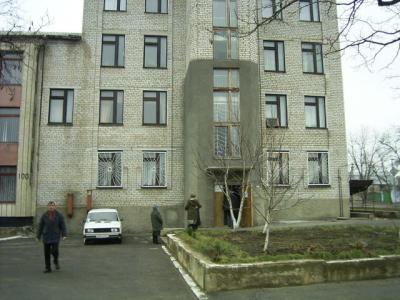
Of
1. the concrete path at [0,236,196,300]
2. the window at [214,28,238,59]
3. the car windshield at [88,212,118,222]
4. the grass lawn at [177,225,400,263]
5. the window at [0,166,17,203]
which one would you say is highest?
the window at [214,28,238,59]

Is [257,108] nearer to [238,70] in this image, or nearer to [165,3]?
[238,70]

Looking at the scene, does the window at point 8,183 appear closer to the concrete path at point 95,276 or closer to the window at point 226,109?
the concrete path at point 95,276

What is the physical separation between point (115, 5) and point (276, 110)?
38.0 ft

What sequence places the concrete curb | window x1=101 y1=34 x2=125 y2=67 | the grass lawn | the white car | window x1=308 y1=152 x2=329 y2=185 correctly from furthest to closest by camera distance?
window x1=101 y1=34 x2=125 y2=67 < window x1=308 y1=152 x2=329 y2=185 < the white car < the grass lawn < the concrete curb

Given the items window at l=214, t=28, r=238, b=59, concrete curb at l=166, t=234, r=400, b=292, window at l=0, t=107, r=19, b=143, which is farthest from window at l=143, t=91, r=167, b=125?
concrete curb at l=166, t=234, r=400, b=292

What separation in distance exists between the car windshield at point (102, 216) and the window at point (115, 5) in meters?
12.8

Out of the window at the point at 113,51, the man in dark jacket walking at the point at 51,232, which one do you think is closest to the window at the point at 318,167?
the window at the point at 113,51

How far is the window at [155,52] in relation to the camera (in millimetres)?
27556

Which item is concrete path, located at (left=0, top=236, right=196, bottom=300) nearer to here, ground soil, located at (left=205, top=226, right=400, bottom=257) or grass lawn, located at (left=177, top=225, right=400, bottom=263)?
grass lawn, located at (left=177, top=225, right=400, bottom=263)

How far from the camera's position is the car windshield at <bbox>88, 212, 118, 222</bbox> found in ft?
71.1

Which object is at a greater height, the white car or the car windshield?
the car windshield

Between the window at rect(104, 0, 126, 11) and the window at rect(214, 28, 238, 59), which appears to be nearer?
the window at rect(214, 28, 238, 59)

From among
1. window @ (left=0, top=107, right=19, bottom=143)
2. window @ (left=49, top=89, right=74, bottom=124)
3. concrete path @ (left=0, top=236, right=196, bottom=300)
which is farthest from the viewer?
window @ (left=49, top=89, right=74, bottom=124)

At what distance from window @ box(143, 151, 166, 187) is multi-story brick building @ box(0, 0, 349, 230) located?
0.06 m
